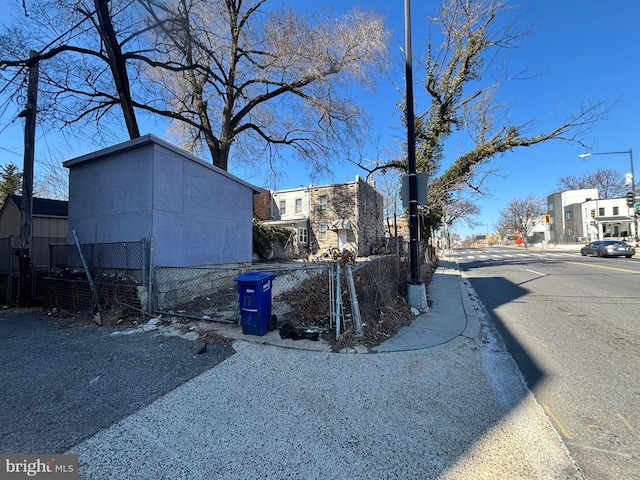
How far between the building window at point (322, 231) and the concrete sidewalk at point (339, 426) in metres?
21.7

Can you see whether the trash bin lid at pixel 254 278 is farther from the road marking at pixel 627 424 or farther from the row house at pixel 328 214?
the row house at pixel 328 214

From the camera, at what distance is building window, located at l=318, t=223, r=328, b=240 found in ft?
85.1

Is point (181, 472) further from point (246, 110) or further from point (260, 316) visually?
point (246, 110)

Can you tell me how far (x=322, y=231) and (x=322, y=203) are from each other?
2.56 metres

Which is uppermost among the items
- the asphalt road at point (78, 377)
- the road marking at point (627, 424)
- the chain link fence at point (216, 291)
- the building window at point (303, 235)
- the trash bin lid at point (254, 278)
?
the building window at point (303, 235)

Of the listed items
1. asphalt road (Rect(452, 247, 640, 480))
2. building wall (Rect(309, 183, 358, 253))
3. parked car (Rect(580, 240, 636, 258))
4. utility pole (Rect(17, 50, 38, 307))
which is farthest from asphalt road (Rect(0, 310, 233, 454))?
parked car (Rect(580, 240, 636, 258))

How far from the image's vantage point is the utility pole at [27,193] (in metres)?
8.34

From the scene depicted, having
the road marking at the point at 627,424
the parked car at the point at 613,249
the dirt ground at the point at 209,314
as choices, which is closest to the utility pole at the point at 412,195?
the dirt ground at the point at 209,314

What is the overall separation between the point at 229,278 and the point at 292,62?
32.7 feet

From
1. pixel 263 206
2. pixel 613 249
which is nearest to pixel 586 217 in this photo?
pixel 613 249

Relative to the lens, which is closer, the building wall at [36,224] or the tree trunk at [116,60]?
the tree trunk at [116,60]

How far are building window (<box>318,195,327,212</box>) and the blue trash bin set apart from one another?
2155cm

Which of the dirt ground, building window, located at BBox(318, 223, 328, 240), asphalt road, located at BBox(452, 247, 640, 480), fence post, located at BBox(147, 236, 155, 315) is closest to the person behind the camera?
asphalt road, located at BBox(452, 247, 640, 480)

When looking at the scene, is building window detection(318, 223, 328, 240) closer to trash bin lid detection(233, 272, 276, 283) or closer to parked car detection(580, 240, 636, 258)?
trash bin lid detection(233, 272, 276, 283)
